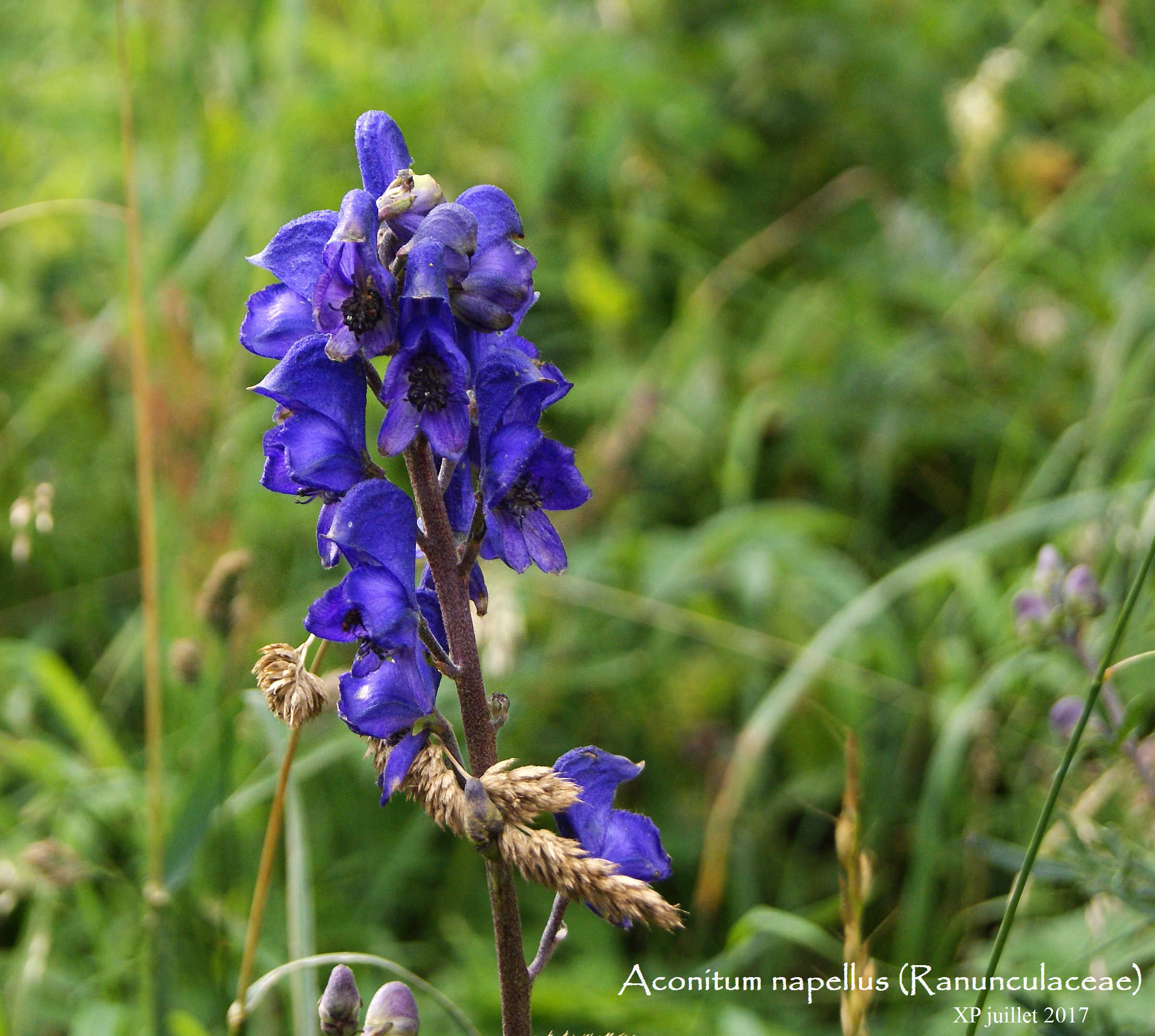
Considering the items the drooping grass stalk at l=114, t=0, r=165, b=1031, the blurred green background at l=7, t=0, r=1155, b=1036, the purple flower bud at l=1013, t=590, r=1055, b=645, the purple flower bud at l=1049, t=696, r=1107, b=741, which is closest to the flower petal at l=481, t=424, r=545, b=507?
the blurred green background at l=7, t=0, r=1155, b=1036

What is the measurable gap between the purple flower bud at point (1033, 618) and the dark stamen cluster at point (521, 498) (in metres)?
1.28

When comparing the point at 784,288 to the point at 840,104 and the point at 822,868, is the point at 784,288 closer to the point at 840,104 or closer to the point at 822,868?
the point at 840,104

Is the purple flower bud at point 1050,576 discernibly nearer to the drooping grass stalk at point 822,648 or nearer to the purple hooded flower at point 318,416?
the drooping grass stalk at point 822,648

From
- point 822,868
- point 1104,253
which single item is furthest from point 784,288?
point 822,868

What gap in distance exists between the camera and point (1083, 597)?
2236mm

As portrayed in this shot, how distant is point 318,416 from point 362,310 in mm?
145

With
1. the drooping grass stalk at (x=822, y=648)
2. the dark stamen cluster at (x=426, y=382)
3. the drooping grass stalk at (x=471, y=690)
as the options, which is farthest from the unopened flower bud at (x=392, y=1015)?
the drooping grass stalk at (x=822, y=648)

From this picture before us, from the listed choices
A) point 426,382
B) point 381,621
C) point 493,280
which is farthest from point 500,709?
point 493,280

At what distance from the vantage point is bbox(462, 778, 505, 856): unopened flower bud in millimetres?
1155

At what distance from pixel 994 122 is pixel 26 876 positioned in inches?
163

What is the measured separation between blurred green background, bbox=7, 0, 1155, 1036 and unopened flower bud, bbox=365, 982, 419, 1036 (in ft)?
1.87

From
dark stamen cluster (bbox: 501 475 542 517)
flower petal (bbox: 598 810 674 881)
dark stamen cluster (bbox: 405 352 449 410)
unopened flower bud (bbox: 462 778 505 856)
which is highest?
dark stamen cluster (bbox: 405 352 449 410)

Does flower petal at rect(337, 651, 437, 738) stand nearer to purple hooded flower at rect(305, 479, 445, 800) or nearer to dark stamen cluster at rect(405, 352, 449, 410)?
purple hooded flower at rect(305, 479, 445, 800)

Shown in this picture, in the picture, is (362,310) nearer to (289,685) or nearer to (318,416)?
(318,416)
